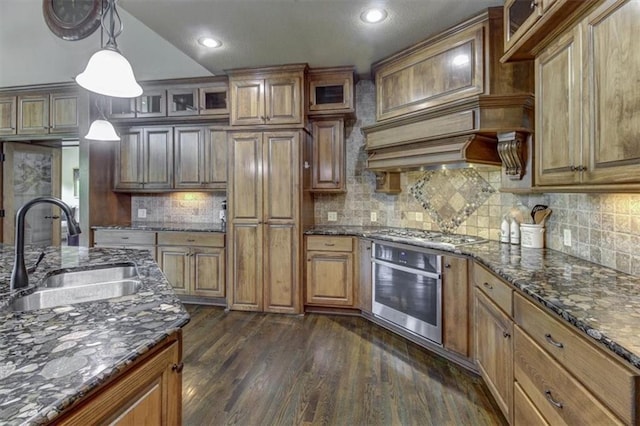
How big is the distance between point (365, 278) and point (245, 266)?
133 centimetres

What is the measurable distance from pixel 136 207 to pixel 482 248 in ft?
14.3

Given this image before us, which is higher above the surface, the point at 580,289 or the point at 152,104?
the point at 152,104

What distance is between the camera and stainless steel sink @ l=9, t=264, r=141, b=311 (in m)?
1.55

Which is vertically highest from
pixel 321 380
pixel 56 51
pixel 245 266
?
pixel 56 51

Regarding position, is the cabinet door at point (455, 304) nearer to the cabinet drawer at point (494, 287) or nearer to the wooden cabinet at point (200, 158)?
the cabinet drawer at point (494, 287)

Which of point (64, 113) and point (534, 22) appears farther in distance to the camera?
point (64, 113)

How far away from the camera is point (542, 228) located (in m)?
2.38

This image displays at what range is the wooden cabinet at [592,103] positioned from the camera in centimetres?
123

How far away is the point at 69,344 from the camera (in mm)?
897

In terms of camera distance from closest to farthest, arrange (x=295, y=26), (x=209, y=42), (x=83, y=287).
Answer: (x=83, y=287) < (x=295, y=26) < (x=209, y=42)

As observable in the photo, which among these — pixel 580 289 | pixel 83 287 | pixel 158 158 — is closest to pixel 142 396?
pixel 83 287

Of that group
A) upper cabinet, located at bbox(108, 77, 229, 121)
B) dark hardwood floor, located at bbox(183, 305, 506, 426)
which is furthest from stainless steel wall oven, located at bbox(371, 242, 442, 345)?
upper cabinet, located at bbox(108, 77, 229, 121)

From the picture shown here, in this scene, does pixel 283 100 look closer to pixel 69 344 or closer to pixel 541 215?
pixel 541 215

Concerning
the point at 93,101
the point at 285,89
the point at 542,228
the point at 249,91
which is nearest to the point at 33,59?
the point at 93,101
